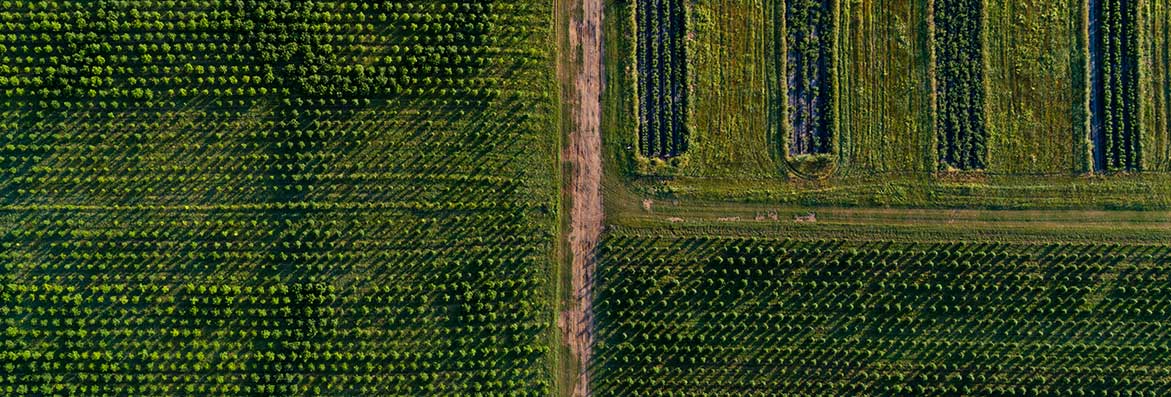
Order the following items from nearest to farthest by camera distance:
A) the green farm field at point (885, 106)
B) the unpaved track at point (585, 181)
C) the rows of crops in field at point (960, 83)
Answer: the unpaved track at point (585, 181)
the green farm field at point (885, 106)
the rows of crops in field at point (960, 83)

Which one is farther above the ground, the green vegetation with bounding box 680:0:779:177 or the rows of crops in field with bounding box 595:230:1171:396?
the green vegetation with bounding box 680:0:779:177

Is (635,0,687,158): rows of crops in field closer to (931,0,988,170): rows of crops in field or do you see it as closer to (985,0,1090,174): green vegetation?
(931,0,988,170): rows of crops in field

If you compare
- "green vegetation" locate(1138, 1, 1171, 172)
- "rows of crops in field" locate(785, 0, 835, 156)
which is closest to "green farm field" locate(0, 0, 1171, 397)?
"green vegetation" locate(1138, 1, 1171, 172)

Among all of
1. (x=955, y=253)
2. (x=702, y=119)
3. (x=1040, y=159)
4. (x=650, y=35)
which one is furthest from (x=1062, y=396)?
(x=650, y=35)

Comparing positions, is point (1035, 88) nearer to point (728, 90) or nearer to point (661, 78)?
point (728, 90)

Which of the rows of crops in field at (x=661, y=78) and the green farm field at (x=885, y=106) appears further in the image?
the rows of crops in field at (x=661, y=78)

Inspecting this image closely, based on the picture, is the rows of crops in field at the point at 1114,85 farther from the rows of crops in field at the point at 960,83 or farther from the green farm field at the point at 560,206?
the rows of crops in field at the point at 960,83

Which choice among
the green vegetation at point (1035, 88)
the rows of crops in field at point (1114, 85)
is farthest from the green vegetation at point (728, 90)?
the rows of crops in field at point (1114, 85)

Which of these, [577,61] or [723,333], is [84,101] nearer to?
[577,61]
